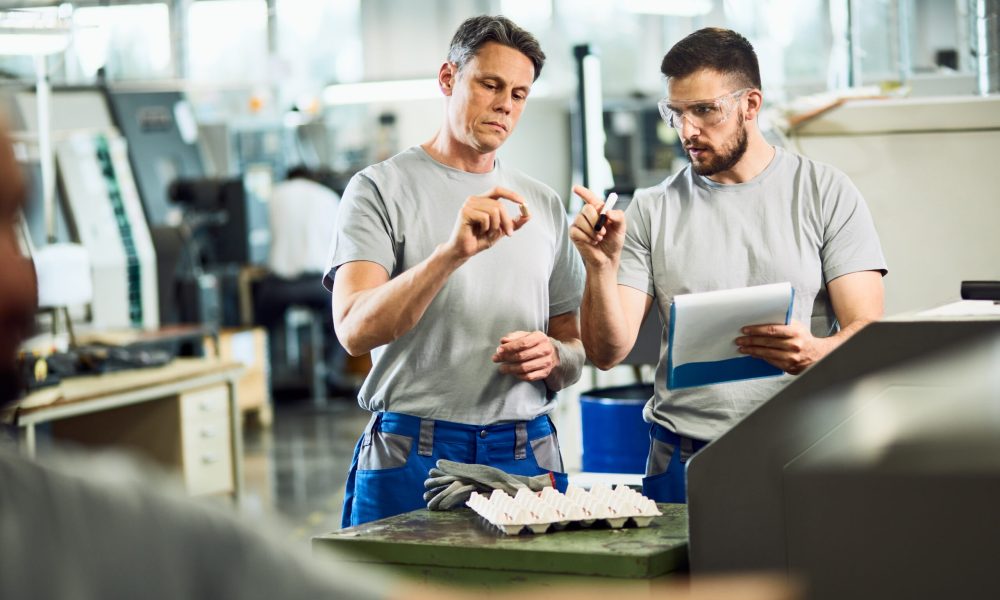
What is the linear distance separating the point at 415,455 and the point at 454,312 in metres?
0.27

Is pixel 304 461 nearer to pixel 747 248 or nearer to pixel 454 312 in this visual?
pixel 454 312

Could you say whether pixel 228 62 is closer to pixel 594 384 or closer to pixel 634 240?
pixel 594 384

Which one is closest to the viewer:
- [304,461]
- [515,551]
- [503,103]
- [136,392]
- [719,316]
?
[515,551]

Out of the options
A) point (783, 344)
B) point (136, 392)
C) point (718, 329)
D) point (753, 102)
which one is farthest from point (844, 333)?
point (136, 392)

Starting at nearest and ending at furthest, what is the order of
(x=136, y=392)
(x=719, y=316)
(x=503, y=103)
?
(x=719, y=316), (x=503, y=103), (x=136, y=392)

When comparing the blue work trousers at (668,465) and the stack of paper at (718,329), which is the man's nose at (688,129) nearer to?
the stack of paper at (718,329)

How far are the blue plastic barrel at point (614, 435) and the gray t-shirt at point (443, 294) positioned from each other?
54cm

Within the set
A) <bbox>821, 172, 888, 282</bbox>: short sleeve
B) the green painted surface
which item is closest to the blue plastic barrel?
<bbox>821, 172, 888, 282</bbox>: short sleeve

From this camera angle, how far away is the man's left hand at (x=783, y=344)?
1833mm

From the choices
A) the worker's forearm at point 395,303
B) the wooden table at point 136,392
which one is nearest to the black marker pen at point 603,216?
the worker's forearm at point 395,303

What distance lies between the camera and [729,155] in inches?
82.4

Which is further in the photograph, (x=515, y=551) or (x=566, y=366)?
(x=566, y=366)

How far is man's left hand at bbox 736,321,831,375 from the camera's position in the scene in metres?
1.83

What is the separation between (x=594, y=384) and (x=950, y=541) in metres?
2.47
